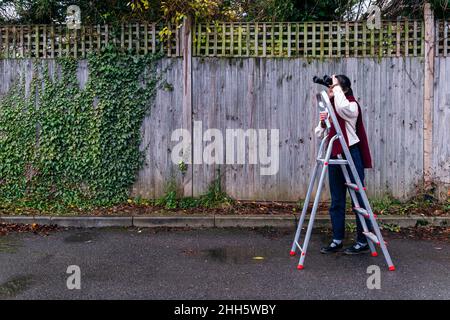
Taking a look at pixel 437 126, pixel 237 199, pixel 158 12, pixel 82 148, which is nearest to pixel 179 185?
pixel 237 199

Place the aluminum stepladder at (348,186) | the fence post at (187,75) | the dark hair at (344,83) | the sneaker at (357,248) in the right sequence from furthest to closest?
1. the fence post at (187,75)
2. the sneaker at (357,248)
3. the dark hair at (344,83)
4. the aluminum stepladder at (348,186)

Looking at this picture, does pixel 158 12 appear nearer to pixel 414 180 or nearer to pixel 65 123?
pixel 65 123

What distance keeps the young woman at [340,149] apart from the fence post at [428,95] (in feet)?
7.41

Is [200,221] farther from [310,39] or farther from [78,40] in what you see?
[78,40]

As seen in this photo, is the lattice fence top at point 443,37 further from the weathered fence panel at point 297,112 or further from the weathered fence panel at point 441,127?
the weathered fence panel at point 297,112

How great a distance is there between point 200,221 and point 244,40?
291cm

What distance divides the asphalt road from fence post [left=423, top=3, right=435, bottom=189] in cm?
163

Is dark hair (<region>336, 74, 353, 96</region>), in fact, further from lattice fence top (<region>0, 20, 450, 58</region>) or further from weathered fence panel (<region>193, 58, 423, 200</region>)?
lattice fence top (<region>0, 20, 450, 58</region>)

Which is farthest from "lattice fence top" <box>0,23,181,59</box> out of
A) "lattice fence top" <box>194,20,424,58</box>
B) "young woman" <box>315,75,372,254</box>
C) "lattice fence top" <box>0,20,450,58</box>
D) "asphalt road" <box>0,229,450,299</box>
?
"young woman" <box>315,75,372,254</box>

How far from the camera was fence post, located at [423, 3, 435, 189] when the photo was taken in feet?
21.9

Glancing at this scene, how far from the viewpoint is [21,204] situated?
6.90 metres

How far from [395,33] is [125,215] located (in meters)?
4.93

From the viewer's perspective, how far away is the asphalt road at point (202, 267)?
4008 millimetres

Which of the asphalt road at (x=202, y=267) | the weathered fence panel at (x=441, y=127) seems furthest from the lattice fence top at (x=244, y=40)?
the asphalt road at (x=202, y=267)
